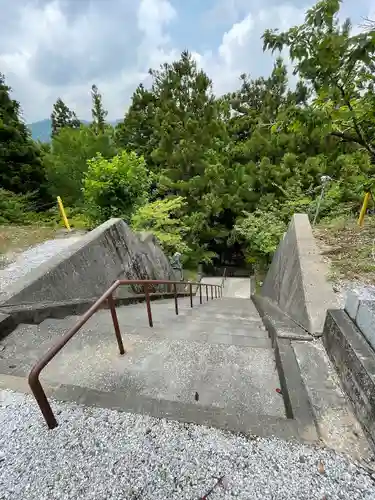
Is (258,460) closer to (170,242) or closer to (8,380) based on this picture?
(8,380)

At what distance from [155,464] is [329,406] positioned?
1.12 m

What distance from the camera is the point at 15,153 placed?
41.2ft

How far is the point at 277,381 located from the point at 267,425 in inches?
23.7

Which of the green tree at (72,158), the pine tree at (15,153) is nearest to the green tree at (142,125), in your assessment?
the green tree at (72,158)

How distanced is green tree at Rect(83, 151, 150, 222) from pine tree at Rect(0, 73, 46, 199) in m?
6.47

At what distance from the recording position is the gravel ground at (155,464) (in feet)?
4.17

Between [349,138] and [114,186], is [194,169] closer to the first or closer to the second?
[114,186]

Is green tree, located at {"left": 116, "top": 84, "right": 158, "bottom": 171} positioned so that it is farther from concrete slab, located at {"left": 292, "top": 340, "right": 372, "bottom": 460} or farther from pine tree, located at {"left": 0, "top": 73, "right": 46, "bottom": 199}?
concrete slab, located at {"left": 292, "top": 340, "right": 372, "bottom": 460}

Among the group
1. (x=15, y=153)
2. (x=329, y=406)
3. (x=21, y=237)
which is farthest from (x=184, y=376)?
(x=15, y=153)

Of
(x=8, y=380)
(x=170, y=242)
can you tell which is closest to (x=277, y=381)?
(x=8, y=380)

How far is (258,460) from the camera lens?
1384 mm

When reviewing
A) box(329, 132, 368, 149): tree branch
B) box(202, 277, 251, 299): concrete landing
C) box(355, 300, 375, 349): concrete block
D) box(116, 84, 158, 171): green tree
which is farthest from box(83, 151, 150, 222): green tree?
box(116, 84, 158, 171): green tree

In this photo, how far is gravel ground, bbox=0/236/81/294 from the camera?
4062 millimetres

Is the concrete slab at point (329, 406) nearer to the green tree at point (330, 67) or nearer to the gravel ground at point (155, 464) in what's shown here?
the gravel ground at point (155, 464)
